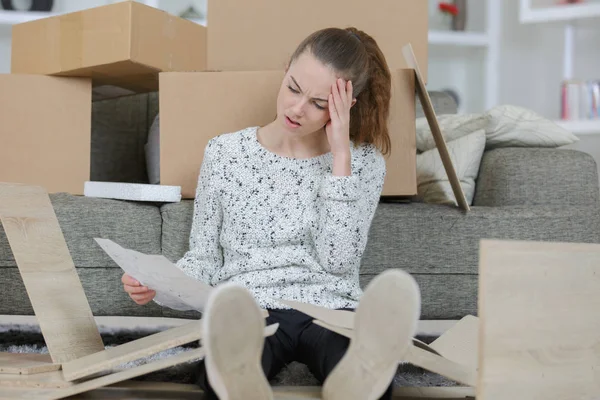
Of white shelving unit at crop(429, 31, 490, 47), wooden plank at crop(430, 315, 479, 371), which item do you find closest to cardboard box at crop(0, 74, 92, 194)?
wooden plank at crop(430, 315, 479, 371)

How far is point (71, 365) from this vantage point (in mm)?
1101

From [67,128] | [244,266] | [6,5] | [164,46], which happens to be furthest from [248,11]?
[6,5]

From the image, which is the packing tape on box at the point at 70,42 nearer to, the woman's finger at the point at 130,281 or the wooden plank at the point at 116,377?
the woman's finger at the point at 130,281

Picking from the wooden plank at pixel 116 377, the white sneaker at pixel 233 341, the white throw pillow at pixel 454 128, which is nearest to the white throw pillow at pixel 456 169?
the white throw pillow at pixel 454 128

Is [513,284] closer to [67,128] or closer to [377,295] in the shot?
[377,295]

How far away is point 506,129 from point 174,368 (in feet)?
3.06

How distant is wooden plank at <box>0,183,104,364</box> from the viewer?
116 centimetres

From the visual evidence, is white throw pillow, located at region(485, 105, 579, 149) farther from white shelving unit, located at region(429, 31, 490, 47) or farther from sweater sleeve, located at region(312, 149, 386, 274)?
white shelving unit, located at region(429, 31, 490, 47)

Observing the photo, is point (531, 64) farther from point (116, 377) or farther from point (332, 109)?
point (116, 377)

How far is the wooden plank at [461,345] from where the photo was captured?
1.16 meters

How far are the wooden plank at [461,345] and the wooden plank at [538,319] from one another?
7.0 inches

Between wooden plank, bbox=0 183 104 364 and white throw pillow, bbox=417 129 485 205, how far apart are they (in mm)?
812

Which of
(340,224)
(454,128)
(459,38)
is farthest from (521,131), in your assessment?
(459,38)

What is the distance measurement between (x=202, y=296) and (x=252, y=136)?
1.29 feet
